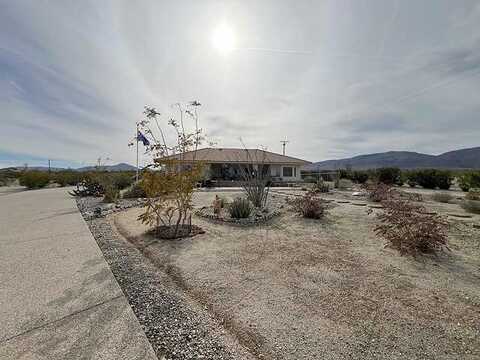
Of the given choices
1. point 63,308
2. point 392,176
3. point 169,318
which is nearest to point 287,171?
point 392,176

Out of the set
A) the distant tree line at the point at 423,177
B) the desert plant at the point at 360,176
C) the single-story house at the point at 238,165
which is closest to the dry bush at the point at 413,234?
the distant tree line at the point at 423,177

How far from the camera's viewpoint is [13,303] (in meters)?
3.02

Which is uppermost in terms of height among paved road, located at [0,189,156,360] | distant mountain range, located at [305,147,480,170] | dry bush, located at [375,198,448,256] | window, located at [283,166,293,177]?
distant mountain range, located at [305,147,480,170]

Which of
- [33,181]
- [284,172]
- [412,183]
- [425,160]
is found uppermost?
[425,160]

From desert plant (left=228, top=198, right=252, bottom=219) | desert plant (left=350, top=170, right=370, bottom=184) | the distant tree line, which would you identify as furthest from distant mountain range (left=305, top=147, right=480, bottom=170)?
desert plant (left=228, top=198, right=252, bottom=219)

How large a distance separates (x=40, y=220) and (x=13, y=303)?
665cm

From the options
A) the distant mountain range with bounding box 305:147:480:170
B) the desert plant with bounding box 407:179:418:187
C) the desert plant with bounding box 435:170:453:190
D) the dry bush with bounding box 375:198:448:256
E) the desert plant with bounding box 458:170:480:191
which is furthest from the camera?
the distant mountain range with bounding box 305:147:480:170

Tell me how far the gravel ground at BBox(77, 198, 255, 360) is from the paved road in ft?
0.40

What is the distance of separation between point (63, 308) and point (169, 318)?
128cm

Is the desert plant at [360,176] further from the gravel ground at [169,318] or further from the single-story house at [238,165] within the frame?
the gravel ground at [169,318]

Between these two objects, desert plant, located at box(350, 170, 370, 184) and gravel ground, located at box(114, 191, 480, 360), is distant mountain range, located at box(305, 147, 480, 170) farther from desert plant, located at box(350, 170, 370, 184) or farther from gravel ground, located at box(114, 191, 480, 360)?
gravel ground, located at box(114, 191, 480, 360)

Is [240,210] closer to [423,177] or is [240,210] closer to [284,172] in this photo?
[423,177]

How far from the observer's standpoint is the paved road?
7.22 ft

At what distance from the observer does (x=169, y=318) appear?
2.70 m
